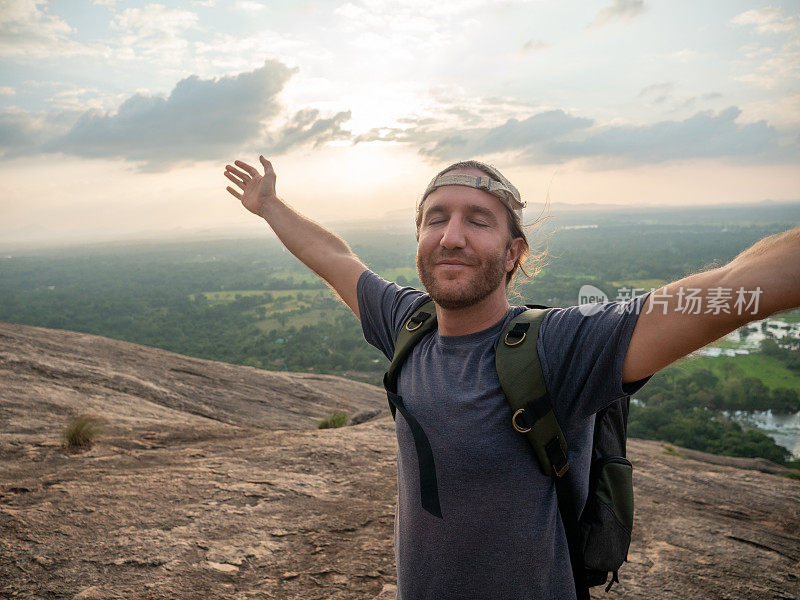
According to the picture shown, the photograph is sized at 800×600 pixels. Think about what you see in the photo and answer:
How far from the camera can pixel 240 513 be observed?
15.3ft

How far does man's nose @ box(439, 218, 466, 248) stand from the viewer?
2.17 m

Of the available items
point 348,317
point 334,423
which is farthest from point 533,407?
point 348,317

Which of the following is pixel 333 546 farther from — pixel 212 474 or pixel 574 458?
pixel 574 458

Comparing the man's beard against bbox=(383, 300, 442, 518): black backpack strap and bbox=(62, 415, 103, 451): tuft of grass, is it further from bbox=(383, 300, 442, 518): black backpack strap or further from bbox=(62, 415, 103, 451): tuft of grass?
bbox=(62, 415, 103, 451): tuft of grass

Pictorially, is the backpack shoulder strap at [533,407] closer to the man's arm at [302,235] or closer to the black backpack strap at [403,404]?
the black backpack strap at [403,404]

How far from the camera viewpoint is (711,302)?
142 centimetres

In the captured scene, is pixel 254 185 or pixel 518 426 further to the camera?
pixel 254 185

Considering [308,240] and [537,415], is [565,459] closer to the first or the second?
[537,415]

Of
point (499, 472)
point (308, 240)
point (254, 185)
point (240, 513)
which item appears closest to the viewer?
point (499, 472)

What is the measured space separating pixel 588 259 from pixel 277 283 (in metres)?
83.5

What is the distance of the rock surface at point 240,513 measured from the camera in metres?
3.69

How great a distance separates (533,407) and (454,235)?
2.87ft

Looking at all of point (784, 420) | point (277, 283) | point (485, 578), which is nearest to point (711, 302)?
point (485, 578)

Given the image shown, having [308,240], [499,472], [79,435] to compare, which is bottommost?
[79,435]
